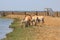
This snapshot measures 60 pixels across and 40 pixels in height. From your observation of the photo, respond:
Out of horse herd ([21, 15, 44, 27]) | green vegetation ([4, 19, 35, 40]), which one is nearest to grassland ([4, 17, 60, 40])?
green vegetation ([4, 19, 35, 40])

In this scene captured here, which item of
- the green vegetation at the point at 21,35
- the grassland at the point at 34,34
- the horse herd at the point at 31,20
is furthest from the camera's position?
the horse herd at the point at 31,20

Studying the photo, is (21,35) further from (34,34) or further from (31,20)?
(31,20)

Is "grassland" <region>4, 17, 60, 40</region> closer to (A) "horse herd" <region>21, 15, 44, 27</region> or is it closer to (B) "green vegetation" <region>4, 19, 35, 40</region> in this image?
(B) "green vegetation" <region>4, 19, 35, 40</region>

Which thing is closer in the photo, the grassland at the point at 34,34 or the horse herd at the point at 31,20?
the grassland at the point at 34,34

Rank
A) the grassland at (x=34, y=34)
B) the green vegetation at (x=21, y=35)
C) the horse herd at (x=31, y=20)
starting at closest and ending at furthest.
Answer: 1. the grassland at (x=34, y=34)
2. the green vegetation at (x=21, y=35)
3. the horse herd at (x=31, y=20)

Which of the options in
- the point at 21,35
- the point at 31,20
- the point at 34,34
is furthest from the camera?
the point at 31,20

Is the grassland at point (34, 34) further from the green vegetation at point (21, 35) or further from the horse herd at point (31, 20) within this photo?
the horse herd at point (31, 20)

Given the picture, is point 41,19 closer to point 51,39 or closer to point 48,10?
point 51,39

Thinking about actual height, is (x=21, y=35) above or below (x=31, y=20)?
below

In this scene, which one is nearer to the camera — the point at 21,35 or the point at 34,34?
the point at 21,35

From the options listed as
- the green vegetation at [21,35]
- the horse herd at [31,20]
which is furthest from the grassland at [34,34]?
the horse herd at [31,20]

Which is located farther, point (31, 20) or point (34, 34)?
point (31, 20)

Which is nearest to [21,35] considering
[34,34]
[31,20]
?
[34,34]

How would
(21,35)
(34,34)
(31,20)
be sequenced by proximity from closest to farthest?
(21,35) → (34,34) → (31,20)
